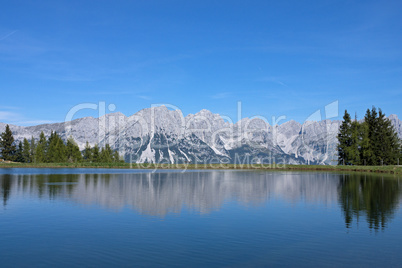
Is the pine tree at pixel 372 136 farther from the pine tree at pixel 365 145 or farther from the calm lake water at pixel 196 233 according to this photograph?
the calm lake water at pixel 196 233

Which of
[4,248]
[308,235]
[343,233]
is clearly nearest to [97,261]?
[4,248]

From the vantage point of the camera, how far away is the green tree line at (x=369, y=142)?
152m

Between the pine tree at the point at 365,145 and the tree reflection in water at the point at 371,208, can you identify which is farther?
the pine tree at the point at 365,145

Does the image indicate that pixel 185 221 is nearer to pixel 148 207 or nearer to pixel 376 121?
pixel 148 207

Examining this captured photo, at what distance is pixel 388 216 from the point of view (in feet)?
116

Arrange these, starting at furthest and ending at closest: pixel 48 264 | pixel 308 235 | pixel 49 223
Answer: pixel 49 223
pixel 308 235
pixel 48 264

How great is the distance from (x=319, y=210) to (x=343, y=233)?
12204mm

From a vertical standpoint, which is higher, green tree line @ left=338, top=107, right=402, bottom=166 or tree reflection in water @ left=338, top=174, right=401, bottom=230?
green tree line @ left=338, top=107, right=402, bottom=166

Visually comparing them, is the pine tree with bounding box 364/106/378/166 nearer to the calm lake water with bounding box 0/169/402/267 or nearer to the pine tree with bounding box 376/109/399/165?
the pine tree with bounding box 376/109/399/165

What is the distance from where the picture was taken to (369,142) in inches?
6093

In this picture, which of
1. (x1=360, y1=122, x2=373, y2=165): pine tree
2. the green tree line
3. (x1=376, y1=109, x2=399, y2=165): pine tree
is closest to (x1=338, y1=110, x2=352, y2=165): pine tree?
the green tree line

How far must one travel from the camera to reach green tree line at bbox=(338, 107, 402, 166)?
152m

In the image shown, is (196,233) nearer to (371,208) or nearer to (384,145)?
(371,208)

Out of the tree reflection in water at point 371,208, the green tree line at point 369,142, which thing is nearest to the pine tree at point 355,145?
the green tree line at point 369,142
